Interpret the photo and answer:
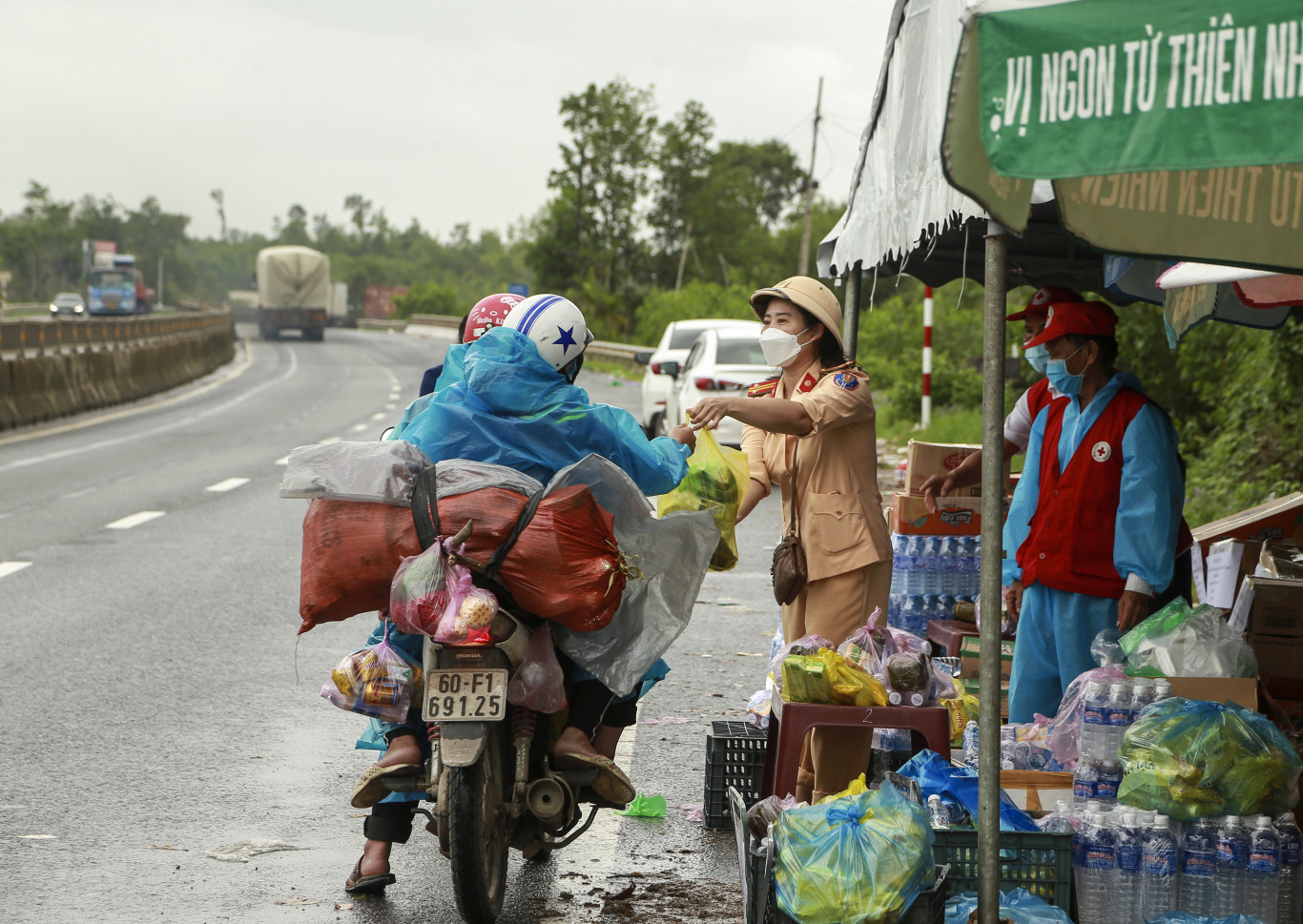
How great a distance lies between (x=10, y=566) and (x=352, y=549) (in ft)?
24.9

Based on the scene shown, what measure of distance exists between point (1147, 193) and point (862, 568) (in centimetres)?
172

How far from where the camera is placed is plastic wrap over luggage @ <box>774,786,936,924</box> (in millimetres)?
3348

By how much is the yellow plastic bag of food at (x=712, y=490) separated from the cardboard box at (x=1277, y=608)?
2018mm

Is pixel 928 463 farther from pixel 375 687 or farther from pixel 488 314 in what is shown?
pixel 375 687

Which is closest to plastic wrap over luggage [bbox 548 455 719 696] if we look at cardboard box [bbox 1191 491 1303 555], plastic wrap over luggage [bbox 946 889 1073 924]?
plastic wrap over luggage [bbox 946 889 1073 924]

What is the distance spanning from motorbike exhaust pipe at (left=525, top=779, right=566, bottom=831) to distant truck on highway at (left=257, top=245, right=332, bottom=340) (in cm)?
5944

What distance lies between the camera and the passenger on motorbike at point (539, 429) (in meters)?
3.95

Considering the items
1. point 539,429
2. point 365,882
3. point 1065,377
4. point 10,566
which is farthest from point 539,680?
point 10,566

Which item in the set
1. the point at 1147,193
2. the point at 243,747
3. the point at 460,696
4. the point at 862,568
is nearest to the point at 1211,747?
the point at 862,568

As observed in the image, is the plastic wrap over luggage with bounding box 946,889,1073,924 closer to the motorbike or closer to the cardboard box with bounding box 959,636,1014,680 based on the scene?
the motorbike

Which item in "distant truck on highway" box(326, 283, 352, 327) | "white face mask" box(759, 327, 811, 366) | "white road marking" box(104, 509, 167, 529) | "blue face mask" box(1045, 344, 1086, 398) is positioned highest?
"distant truck on highway" box(326, 283, 352, 327)

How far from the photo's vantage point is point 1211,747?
3789mm

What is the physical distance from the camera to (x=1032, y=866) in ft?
12.1

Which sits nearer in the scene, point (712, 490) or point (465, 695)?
point (465, 695)
